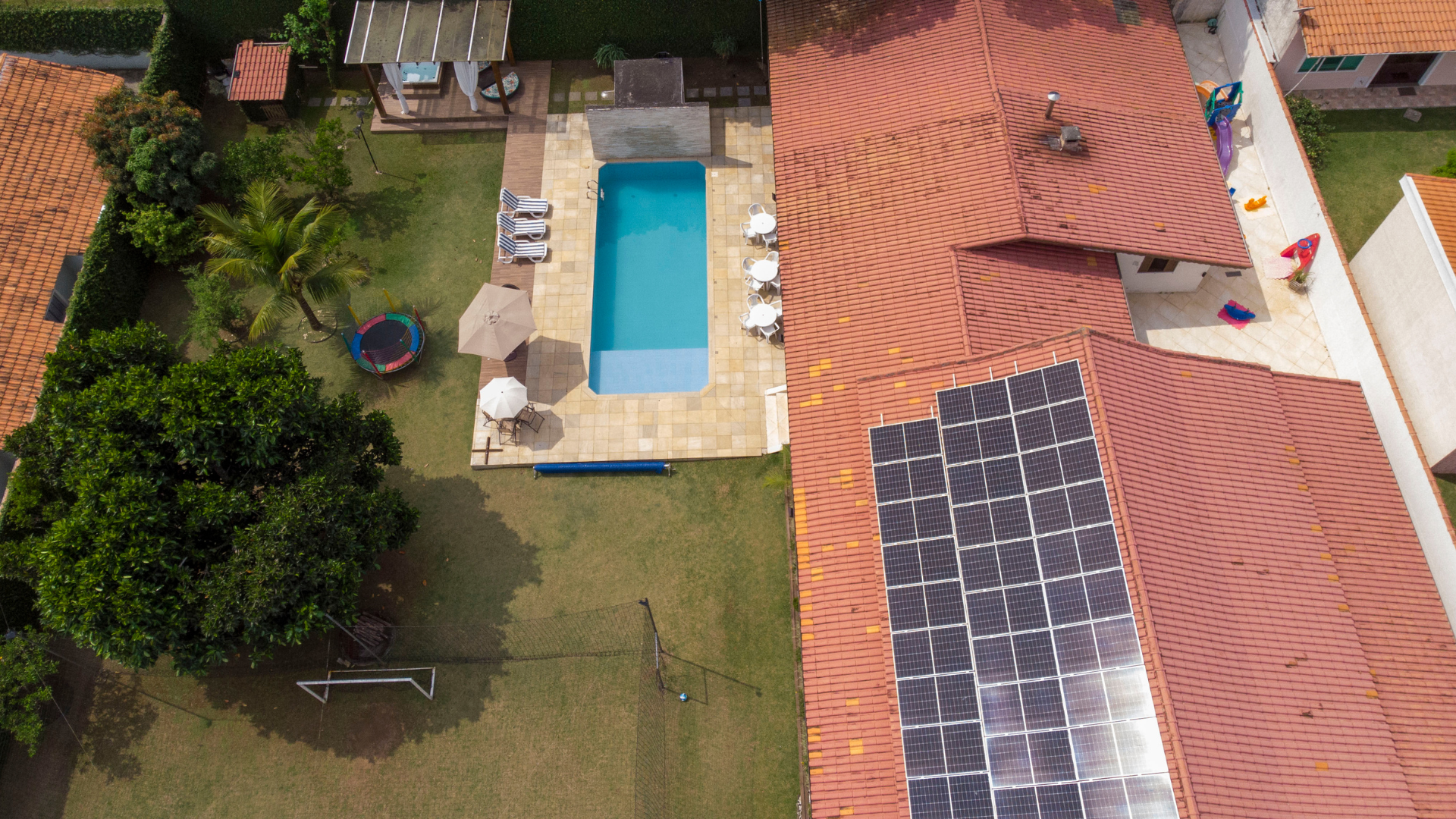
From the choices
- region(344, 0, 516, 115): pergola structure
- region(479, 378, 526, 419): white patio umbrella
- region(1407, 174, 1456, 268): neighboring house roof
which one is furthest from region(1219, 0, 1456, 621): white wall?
region(344, 0, 516, 115): pergola structure

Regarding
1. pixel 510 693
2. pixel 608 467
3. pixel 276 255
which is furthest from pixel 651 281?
pixel 510 693

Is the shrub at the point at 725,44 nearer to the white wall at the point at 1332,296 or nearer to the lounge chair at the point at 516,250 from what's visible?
the lounge chair at the point at 516,250

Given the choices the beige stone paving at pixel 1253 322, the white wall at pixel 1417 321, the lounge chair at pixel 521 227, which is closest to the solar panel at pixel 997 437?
the beige stone paving at pixel 1253 322

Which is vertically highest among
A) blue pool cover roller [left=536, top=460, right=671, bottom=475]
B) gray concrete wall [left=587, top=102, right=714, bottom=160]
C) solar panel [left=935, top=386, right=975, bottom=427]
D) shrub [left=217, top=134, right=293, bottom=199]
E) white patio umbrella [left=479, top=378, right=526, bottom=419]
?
gray concrete wall [left=587, top=102, right=714, bottom=160]

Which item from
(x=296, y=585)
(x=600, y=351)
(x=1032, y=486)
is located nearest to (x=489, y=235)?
(x=600, y=351)

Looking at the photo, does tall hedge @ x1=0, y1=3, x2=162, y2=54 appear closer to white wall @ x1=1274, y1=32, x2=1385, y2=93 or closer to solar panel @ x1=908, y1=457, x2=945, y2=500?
solar panel @ x1=908, y1=457, x2=945, y2=500

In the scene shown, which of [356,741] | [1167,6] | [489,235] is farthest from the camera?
[489,235]

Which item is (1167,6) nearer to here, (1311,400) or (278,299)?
(1311,400)
